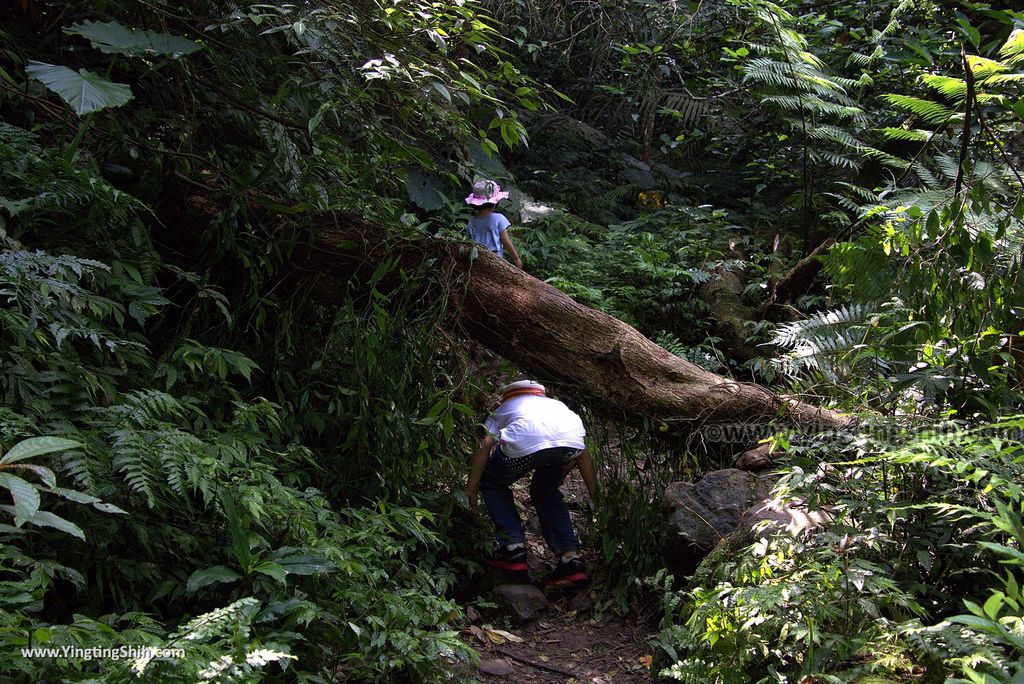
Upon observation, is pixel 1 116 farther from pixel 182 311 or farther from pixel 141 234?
pixel 182 311

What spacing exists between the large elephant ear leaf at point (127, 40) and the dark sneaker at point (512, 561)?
9.36 ft

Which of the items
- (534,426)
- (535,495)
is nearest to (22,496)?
(534,426)

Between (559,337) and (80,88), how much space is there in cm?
249

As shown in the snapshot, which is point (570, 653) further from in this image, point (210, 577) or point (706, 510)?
point (210, 577)

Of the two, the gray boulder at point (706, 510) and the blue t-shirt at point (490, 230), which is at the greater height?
the blue t-shirt at point (490, 230)

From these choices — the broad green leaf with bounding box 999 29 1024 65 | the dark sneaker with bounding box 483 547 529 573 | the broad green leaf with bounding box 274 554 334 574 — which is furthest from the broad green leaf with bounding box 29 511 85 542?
the broad green leaf with bounding box 999 29 1024 65

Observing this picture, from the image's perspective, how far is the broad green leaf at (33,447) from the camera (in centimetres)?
186

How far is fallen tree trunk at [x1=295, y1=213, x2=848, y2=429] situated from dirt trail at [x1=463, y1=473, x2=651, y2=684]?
1.02 m

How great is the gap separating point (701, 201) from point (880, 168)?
7.37ft

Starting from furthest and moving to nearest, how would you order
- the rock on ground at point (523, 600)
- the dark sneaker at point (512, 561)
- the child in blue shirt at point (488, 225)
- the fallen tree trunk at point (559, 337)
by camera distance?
the child in blue shirt at point (488, 225), the fallen tree trunk at point (559, 337), the dark sneaker at point (512, 561), the rock on ground at point (523, 600)

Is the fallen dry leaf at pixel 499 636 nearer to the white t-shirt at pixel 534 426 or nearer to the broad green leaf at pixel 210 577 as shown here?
the white t-shirt at pixel 534 426

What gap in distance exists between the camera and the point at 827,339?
4.73 m

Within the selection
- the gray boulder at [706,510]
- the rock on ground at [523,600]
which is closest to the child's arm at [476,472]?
the rock on ground at [523,600]

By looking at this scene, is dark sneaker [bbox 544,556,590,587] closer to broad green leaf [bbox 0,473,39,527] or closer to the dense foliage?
the dense foliage
